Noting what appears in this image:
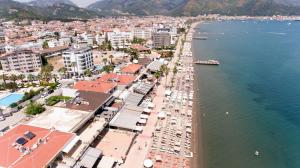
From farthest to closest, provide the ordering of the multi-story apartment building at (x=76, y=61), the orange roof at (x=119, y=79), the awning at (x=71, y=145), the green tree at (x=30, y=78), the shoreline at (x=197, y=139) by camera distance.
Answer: the multi-story apartment building at (x=76, y=61) → the green tree at (x=30, y=78) → the orange roof at (x=119, y=79) → the shoreline at (x=197, y=139) → the awning at (x=71, y=145)

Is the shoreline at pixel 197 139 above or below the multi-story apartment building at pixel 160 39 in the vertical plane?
below

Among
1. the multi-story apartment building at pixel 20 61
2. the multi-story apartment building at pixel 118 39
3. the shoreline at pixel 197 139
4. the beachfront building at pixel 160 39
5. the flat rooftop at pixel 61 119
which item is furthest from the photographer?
the multi-story apartment building at pixel 118 39

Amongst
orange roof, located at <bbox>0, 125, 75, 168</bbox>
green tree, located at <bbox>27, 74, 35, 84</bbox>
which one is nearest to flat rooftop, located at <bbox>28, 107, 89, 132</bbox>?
orange roof, located at <bbox>0, 125, 75, 168</bbox>

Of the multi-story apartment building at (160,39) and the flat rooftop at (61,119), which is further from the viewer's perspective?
the multi-story apartment building at (160,39)

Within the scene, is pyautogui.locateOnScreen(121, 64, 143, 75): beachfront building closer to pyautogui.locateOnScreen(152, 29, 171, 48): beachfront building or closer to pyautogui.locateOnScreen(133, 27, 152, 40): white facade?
pyautogui.locateOnScreen(152, 29, 171, 48): beachfront building

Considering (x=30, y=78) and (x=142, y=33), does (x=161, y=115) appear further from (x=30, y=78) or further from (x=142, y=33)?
(x=142, y=33)

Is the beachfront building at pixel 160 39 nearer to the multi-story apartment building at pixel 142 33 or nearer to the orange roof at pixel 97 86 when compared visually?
the multi-story apartment building at pixel 142 33

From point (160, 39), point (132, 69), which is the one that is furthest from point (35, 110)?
point (160, 39)

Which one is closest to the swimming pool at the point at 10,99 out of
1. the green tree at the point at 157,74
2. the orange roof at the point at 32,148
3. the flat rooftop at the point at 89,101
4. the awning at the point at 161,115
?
the flat rooftop at the point at 89,101
